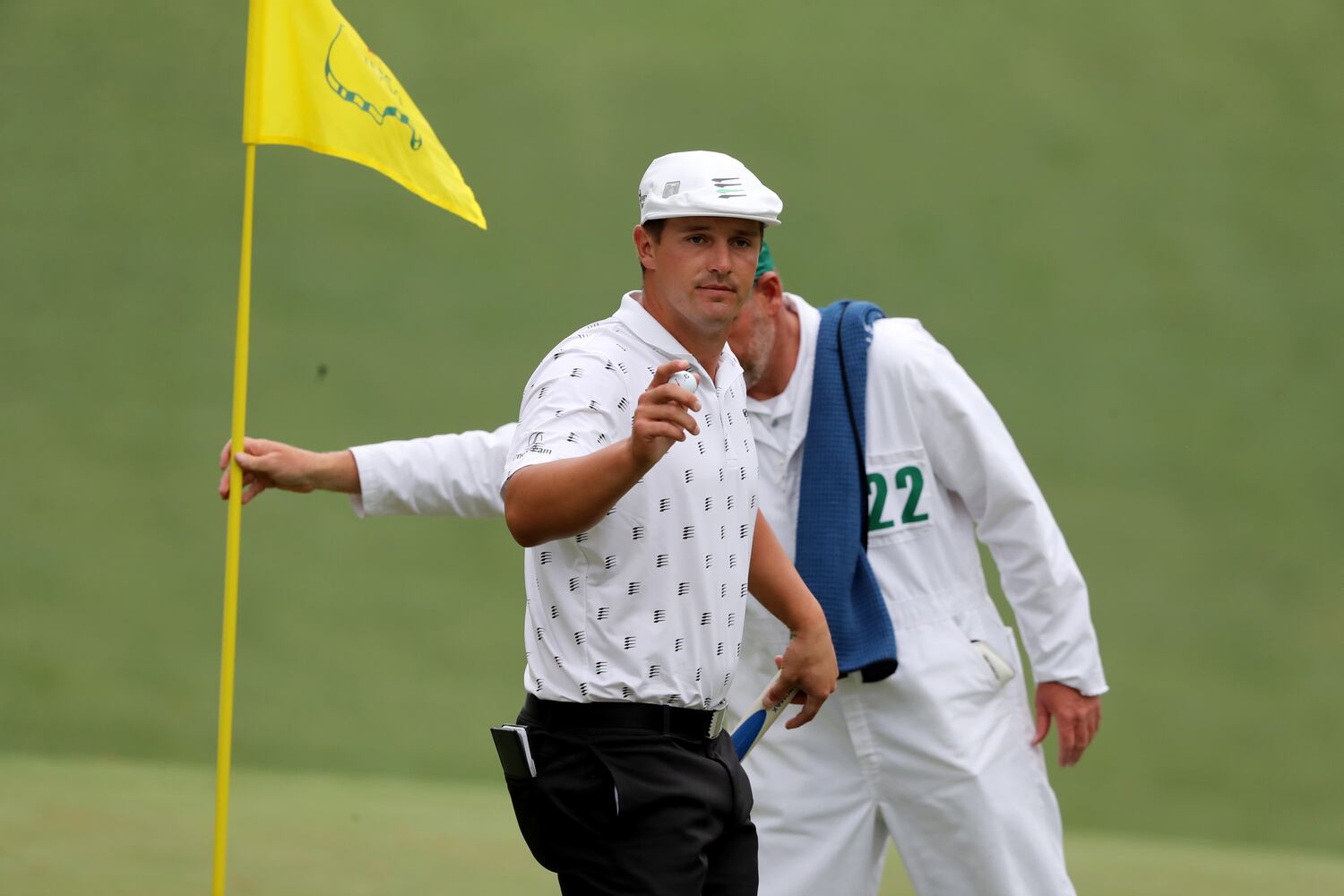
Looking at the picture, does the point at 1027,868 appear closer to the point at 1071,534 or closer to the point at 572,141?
the point at 1071,534

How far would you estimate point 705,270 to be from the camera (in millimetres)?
1996

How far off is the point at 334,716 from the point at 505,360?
112cm

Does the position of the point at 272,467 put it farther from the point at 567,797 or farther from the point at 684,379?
the point at 684,379

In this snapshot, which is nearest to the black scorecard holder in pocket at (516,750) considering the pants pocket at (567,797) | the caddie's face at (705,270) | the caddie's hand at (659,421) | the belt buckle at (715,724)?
the pants pocket at (567,797)

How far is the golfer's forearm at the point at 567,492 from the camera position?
1726 millimetres

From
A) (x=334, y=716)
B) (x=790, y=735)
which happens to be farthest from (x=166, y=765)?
(x=790, y=735)

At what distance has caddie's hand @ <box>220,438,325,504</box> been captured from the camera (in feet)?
7.91

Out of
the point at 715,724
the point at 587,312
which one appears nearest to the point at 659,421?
the point at 715,724

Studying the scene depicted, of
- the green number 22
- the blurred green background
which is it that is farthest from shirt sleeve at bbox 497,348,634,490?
the blurred green background

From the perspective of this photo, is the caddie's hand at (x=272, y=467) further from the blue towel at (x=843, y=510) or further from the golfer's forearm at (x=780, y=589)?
the blue towel at (x=843, y=510)

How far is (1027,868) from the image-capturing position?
267 centimetres

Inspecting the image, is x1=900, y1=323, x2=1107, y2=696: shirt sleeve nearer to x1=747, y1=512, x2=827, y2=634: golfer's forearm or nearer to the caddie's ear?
the caddie's ear

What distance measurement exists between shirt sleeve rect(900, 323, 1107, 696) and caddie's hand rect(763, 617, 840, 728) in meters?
0.58

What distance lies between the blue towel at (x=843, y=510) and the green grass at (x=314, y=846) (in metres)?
1.41
